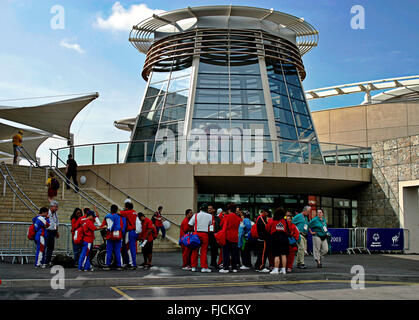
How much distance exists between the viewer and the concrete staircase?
57.5 feet

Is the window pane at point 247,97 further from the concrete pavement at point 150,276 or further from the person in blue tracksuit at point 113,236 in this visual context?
the person in blue tracksuit at point 113,236

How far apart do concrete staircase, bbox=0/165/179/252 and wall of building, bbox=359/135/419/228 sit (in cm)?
1008

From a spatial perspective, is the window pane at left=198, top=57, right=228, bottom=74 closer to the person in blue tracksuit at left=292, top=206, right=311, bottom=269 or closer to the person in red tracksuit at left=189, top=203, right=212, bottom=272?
the person in blue tracksuit at left=292, top=206, right=311, bottom=269

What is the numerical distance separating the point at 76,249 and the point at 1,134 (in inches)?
837

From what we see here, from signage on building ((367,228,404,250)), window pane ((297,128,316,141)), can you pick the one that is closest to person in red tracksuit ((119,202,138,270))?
signage on building ((367,228,404,250))

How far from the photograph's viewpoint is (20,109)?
75.3 feet

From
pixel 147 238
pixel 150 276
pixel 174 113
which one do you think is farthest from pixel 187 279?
pixel 174 113

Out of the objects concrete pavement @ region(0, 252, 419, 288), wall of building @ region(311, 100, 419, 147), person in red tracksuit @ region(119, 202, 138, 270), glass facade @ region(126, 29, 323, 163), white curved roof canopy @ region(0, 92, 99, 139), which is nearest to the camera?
concrete pavement @ region(0, 252, 419, 288)

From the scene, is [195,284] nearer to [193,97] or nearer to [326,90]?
[193,97]

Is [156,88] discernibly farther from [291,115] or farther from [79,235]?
[79,235]

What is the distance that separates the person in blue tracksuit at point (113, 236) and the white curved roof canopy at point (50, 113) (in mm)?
11918

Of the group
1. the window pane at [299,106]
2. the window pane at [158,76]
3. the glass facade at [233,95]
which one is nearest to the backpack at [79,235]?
the glass facade at [233,95]

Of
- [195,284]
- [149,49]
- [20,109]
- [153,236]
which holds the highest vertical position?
[149,49]
